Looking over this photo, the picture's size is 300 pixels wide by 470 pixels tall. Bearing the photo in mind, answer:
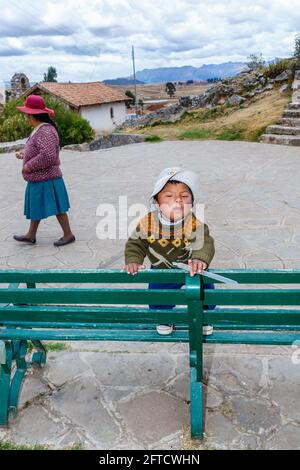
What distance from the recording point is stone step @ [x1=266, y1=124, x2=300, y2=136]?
11403 mm

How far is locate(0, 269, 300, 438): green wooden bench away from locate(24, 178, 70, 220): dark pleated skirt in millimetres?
2520

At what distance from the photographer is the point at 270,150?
10750mm

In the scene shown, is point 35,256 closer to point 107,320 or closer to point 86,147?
point 107,320

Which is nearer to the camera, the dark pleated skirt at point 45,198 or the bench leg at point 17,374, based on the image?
the bench leg at point 17,374

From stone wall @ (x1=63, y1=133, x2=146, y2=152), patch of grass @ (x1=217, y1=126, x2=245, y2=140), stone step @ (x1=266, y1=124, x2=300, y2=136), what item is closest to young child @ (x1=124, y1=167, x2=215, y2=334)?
stone step @ (x1=266, y1=124, x2=300, y2=136)

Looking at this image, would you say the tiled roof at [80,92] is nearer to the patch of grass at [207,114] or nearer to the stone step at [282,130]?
the patch of grass at [207,114]

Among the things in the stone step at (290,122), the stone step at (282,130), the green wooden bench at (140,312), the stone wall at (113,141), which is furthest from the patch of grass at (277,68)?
the green wooden bench at (140,312)

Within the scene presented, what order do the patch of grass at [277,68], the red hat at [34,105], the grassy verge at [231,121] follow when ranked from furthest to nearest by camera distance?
the patch of grass at [277,68], the grassy verge at [231,121], the red hat at [34,105]

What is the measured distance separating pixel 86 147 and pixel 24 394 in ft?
35.9

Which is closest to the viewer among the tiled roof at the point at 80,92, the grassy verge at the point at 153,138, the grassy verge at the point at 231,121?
the grassy verge at the point at 231,121

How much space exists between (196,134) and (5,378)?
11.3 m

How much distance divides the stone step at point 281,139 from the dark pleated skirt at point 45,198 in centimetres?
744

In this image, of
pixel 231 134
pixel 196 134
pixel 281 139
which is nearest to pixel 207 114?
pixel 196 134

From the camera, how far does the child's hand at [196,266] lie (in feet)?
7.38
